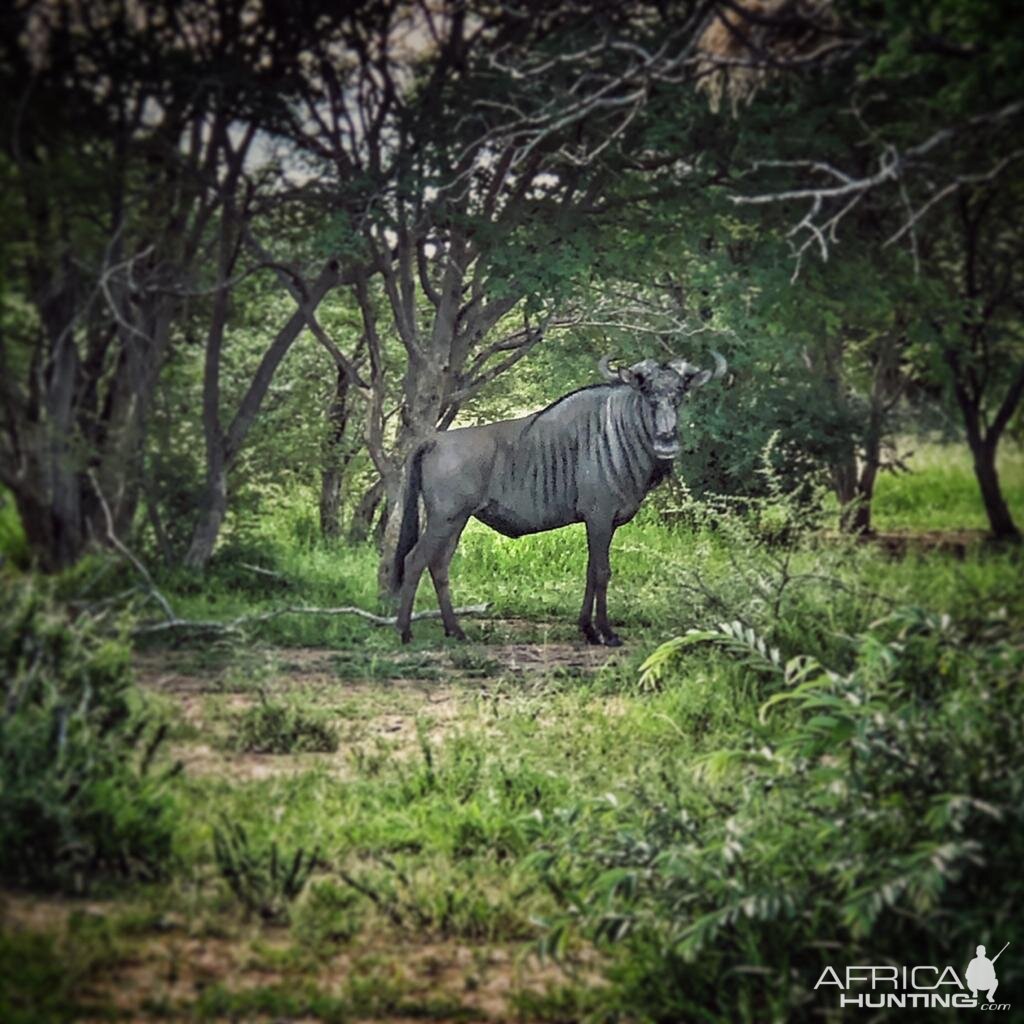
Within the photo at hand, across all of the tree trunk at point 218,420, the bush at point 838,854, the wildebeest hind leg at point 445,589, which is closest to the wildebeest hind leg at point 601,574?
the wildebeest hind leg at point 445,589

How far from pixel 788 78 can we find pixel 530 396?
5.99ft

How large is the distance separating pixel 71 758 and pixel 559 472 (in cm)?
265

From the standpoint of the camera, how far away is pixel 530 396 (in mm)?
5523

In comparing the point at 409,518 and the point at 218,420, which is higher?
the point at 218,420

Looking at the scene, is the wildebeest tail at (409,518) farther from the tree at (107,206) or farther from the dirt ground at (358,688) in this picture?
the tree at (107,206)

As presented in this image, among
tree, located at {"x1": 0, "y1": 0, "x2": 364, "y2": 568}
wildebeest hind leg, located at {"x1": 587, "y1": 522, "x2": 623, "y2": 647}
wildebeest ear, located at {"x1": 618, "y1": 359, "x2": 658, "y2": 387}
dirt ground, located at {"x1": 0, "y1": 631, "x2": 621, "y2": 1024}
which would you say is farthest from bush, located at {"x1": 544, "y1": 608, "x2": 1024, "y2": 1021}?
tree, located at {"x1": 0, "y1": 0, "x2": 364, "y2": 568}

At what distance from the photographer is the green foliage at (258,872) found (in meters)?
3.59

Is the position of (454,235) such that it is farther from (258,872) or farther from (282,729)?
(258,872)

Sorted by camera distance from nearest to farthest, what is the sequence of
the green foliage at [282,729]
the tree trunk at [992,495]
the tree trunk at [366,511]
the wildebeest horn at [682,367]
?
1. the green foliage at [282,729]
2. the tree trunk at [992,495]
3. the tree trunk at [366,511]
4. the wildebeest horn at [682,367]

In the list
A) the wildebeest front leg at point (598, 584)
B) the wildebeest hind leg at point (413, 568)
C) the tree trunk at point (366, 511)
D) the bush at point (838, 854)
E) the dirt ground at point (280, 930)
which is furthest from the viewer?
the wildebeest front leg at point (598, 584)

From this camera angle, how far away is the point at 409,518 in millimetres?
5223

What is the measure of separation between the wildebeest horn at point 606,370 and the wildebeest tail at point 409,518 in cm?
77

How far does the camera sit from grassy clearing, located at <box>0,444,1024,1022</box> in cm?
343

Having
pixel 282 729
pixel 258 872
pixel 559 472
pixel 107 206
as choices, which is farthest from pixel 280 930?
pixel 559 472
